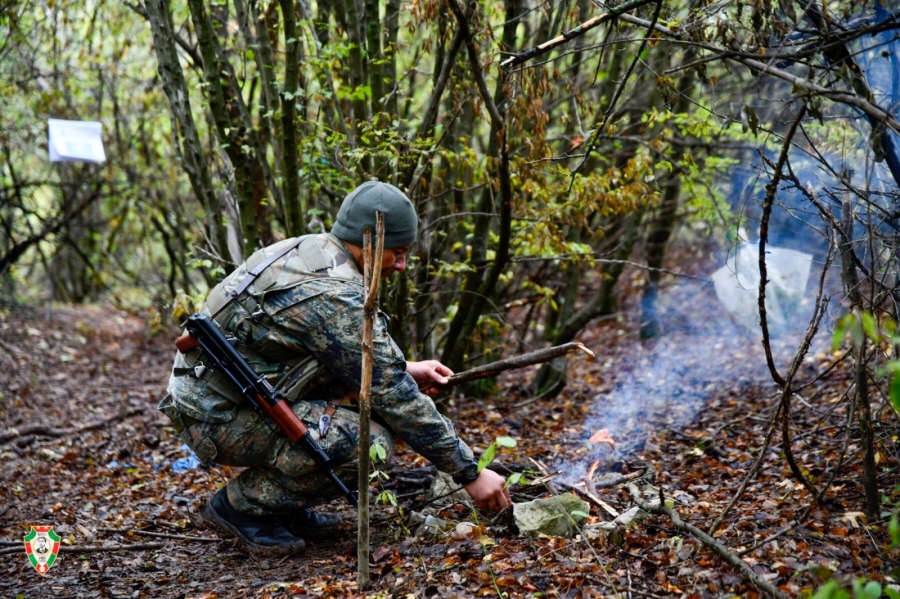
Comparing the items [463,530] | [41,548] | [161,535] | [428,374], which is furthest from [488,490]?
[41,548]

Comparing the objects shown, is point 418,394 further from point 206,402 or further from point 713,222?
point 713,222

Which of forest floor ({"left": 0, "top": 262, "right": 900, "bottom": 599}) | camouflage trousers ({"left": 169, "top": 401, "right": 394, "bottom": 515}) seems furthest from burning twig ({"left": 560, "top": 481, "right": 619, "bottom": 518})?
camouflage trousers ({"left": 169, "top": 401, "right": 394, "bottom": 515})

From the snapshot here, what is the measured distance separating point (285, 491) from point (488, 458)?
4.24 ft

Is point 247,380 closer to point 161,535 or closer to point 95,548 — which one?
point 161,535

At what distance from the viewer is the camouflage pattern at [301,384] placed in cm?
308

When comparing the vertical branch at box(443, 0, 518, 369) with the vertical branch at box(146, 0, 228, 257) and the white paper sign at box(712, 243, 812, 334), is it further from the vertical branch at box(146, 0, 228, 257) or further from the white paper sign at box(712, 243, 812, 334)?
the vertical branch at box(146, 0, 228, 257)

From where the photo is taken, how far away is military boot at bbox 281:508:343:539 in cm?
361

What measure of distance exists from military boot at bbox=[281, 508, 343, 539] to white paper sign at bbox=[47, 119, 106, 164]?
209 inches

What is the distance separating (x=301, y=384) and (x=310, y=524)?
2.69 ft

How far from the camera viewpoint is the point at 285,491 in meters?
3.41

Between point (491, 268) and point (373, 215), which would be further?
point (491, 268)

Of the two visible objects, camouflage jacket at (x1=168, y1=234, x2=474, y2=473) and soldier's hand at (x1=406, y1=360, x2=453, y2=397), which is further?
soldier's hand at (x1=406, y1=360, x2=453, y2=397)

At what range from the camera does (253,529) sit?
3457 mm

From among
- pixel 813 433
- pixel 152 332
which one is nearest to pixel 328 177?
pixel 813 433
